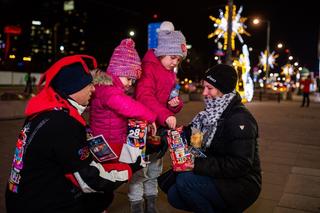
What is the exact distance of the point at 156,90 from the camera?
3.73 metres

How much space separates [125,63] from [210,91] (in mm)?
873

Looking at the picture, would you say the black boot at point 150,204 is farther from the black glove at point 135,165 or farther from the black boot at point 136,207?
the black glove at point 135,165

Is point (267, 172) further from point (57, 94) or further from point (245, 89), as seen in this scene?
point (245, 89)

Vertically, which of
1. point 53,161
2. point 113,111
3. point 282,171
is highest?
point 113,111

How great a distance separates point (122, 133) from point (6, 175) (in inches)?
113

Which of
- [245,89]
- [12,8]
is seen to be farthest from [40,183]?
[12,8]

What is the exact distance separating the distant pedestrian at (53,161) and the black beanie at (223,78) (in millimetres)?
1246

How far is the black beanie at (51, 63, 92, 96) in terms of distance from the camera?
2434 mm

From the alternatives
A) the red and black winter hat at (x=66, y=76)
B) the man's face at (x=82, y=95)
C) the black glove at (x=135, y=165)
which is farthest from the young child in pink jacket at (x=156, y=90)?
the red and black winter hat at (x=66, y=76)

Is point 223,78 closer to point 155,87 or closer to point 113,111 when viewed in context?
point 155,87

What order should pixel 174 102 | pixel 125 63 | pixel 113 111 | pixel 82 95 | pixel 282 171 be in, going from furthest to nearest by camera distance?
pixel 282 171, pixel 174 102, pixel 125 63, pixel 113 111, pixel 82 95

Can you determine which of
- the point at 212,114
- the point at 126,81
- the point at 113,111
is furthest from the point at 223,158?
the point at 126,81

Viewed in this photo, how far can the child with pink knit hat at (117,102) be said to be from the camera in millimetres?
3180

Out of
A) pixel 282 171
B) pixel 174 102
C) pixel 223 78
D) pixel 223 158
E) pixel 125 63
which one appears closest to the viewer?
pixel 223 158
